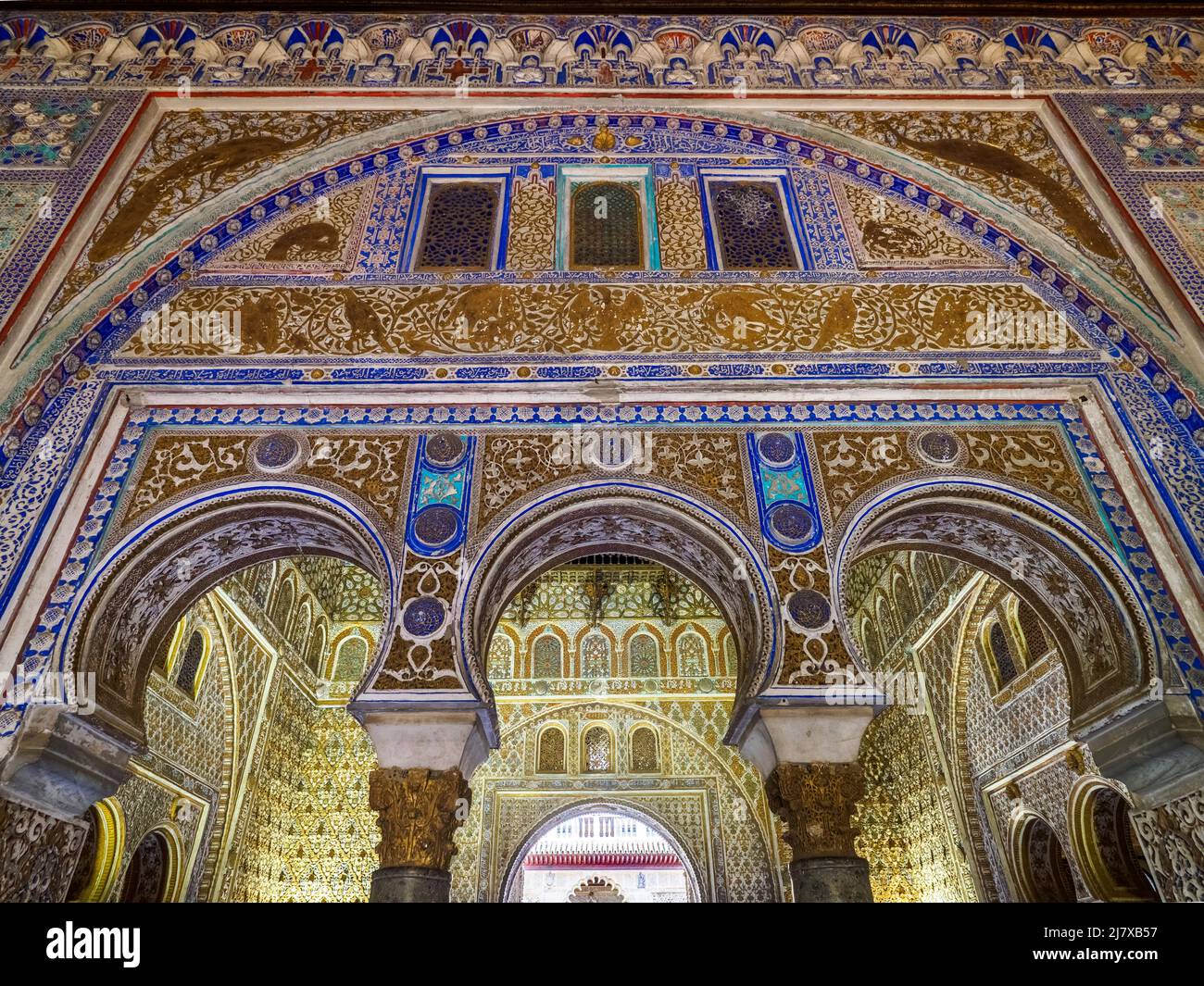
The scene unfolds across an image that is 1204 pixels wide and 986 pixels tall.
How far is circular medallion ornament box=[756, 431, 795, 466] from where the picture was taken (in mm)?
4773

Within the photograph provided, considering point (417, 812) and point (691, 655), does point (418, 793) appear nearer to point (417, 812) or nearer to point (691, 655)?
point (417, 812)

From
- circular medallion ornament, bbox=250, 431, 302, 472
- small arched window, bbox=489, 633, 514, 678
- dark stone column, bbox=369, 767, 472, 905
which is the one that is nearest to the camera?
dark stone column, bbox=369, 767, 472, 905

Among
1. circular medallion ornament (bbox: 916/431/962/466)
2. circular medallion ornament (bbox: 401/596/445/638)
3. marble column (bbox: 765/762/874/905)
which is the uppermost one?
circular medallion ornament (bbox: 916/431/962/466)

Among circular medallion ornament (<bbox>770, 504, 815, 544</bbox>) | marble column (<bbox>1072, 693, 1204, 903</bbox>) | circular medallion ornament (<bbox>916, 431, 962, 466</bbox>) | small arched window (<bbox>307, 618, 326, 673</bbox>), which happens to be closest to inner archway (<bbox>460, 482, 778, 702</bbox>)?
circular medallion ornament (<bbox>770, 504, 815, 544</bbox>)

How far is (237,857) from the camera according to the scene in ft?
25.2

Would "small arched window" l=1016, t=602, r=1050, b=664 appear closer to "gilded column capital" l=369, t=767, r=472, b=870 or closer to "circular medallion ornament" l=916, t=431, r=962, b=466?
"circular medallion ornament" l=916, t=431, r=962, b=466

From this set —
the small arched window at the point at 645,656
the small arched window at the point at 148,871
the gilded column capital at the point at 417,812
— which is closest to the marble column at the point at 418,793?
the gilded column capital at the point at 417,812

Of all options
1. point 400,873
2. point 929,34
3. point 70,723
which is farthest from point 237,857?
point 929,34

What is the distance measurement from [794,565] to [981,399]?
1.72m

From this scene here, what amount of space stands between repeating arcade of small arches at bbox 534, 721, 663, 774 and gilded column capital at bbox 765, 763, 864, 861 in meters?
6.25

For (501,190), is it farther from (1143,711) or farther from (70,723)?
(1143,711)

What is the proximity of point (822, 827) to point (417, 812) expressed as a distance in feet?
6.21
